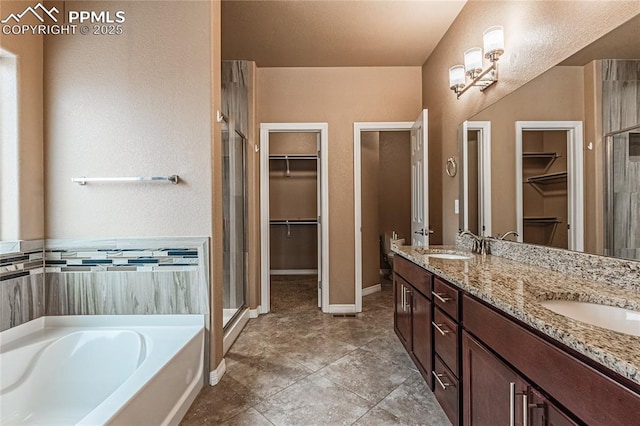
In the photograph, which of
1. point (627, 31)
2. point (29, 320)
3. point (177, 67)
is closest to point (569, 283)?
point (627, 31)

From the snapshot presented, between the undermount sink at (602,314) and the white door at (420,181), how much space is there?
67.9 inches

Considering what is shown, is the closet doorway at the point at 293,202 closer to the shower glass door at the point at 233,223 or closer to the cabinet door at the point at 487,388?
the shower glass door at the point at 233,223

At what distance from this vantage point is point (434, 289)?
1.65 meters

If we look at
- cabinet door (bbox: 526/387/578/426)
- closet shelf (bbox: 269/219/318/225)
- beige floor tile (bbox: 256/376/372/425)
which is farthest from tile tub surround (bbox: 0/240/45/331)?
closet shelf (bbox: 269/219/318/225)

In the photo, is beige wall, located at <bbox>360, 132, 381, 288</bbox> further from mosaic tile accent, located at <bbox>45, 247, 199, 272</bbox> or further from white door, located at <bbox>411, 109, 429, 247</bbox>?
mosaic tile accent, located at <bbox>45, 247, 199, 272</bbox>

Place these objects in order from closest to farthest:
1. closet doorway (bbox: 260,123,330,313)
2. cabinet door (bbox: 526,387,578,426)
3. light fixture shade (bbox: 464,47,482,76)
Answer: cabinet door (bbox: 526,387,578,426), light fixture shade (bbox: 464,47,482,76), closet doorway (bbox: 260,123,330,313)

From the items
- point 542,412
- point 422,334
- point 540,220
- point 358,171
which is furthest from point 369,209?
point 542,412

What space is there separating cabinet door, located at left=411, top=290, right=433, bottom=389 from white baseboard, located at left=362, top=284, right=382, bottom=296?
203 cm

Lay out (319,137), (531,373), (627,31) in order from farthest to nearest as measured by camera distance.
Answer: (319,137), (627,31), (531,373)

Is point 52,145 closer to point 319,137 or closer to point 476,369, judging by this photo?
point 319,137

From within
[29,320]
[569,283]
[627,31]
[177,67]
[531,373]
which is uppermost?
[177,67]

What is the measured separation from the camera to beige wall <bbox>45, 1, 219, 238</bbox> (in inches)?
77.7

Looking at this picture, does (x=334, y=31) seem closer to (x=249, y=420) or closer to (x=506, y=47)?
(x=506, y=47)

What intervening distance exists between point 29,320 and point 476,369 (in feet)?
8.37
